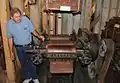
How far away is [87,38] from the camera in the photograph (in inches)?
111

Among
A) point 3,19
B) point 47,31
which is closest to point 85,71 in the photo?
point 47,31

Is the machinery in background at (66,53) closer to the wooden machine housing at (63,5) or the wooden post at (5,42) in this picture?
the wooden post at (5,42)

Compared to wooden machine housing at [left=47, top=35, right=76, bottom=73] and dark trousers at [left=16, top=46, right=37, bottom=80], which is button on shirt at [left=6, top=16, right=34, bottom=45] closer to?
dark trousers at [left=16, top=46, right=37, bottom=80]

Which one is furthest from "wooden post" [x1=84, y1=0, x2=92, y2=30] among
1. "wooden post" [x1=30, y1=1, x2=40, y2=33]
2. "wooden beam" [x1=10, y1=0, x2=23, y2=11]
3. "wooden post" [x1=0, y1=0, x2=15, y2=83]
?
"wooden post" [x1=0, y1=0, x2=15, y2=83]

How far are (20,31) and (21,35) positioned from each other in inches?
2.6

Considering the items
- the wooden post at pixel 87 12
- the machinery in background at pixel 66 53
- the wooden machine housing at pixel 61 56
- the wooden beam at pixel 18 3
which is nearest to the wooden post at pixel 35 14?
the wooden beam at pixel 18 3

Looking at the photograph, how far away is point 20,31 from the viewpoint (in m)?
2.73

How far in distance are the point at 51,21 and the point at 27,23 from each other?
3.07ft

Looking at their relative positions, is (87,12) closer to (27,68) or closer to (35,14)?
(35,14)

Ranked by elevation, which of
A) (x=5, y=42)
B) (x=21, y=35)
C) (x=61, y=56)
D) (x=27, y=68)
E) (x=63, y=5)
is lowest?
(x=27, y=68)

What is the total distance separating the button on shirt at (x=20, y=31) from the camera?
106 inches

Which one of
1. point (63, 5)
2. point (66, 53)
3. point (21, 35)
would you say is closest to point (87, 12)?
point (63, 5)

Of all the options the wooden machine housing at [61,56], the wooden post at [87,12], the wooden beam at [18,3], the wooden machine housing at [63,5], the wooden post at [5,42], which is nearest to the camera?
the wooden machine housing at [61,56]

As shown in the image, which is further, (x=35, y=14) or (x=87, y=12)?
(x=35, y=14)
